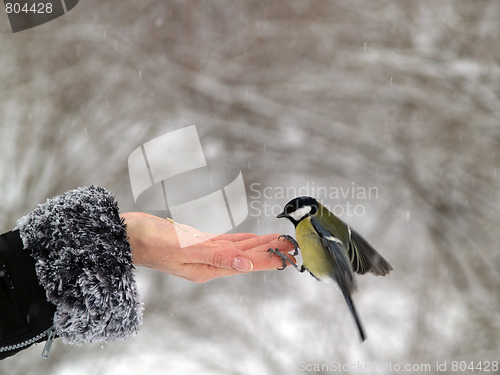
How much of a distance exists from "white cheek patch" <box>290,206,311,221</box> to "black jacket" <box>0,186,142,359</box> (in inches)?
23.8

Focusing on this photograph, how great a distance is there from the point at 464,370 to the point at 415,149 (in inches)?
41.7

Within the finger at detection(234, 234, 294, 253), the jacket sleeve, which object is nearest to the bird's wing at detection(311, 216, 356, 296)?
the finger at detection(234, 234, 294, 253)

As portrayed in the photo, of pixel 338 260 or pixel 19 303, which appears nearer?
pixel 19 303

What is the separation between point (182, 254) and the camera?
1.29m

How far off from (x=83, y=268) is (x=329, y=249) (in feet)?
2.35

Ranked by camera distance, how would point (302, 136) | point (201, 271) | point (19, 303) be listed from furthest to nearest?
1. point (302, 136)
2. point (201, 271)
3. point (19, 303)

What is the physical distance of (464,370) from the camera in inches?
94.0

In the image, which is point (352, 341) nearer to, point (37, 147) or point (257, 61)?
point (257, 61)

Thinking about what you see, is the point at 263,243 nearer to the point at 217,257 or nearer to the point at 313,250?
the point at 313,250

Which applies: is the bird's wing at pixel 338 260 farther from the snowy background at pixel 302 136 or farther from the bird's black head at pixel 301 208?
the snowy background at pixel 302 136

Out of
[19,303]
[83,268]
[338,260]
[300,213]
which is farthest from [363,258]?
[19,303]

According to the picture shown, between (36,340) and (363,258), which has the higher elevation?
(36,340)

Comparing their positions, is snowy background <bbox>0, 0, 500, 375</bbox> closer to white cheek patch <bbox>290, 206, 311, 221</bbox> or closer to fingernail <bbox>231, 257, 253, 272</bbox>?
white cheek patch <bbox>290, 206, 311, 221</bbox>

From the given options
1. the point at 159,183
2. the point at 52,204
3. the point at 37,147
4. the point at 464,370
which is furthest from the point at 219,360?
the point at 52,204
